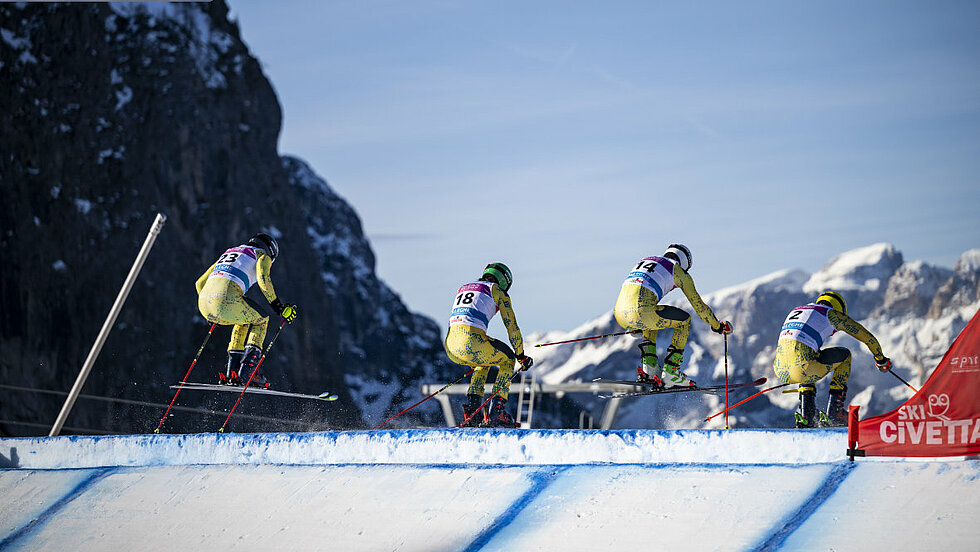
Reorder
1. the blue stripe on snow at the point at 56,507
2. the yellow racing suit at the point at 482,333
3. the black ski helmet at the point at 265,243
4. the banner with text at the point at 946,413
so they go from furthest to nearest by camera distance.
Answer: the black ski helmet at the point at 265,243, the yellow racing suit at the point at 482,333, the blue stripe on snow at the point at 56,507, the banner with text at the point at 946,413

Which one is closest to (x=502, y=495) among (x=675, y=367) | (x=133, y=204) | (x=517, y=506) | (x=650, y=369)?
(x=517, y=506)

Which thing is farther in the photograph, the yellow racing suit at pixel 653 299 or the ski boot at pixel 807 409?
the yellow racing suit at pixel 653 299

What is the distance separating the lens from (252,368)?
12.6 metres

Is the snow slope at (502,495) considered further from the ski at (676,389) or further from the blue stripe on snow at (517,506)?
the ski at (676,389)

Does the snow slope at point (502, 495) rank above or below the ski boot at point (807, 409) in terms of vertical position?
below

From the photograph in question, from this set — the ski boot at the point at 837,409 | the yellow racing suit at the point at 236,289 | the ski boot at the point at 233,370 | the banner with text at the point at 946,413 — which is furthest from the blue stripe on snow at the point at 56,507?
the ski boot at the point at 837,409

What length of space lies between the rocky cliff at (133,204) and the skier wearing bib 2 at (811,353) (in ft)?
145

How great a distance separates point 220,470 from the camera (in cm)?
956

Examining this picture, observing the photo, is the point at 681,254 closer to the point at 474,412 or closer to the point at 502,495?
the point at 474,412

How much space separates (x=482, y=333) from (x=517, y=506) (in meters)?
3.56

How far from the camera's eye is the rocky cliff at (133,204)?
6588cm

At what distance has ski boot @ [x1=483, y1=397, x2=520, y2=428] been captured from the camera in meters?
11.1

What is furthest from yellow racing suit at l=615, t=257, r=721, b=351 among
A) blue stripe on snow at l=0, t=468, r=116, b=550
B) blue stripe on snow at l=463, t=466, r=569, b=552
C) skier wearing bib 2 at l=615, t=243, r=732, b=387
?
blue stripe on snow at l=0, t=468, r=116, b=550

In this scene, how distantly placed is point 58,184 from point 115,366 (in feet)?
43.3
